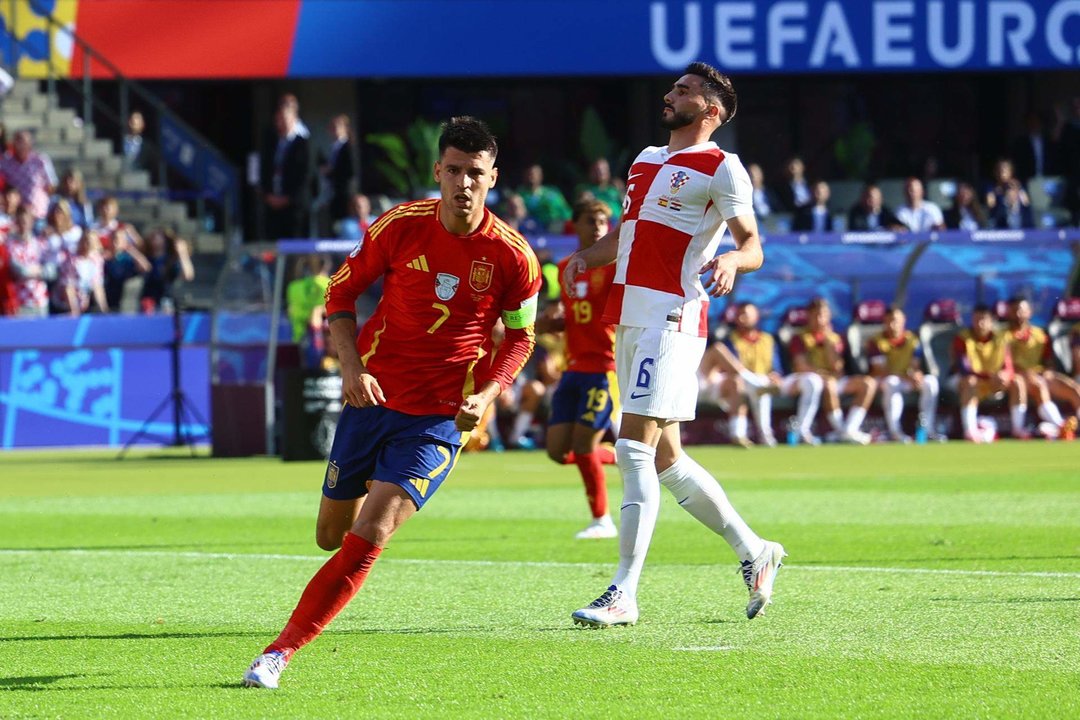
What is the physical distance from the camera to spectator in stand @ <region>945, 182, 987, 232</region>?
27.2m

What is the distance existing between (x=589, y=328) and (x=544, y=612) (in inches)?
168

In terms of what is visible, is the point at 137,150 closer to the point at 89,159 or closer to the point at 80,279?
the point at 89,159

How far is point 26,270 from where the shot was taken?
924 inches

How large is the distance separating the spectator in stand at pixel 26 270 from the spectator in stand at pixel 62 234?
0.98 feet

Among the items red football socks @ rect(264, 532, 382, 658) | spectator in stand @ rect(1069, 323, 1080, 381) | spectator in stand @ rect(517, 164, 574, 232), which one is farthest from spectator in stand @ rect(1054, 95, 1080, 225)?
red football socks @ rect(264, 532, 382, 658)

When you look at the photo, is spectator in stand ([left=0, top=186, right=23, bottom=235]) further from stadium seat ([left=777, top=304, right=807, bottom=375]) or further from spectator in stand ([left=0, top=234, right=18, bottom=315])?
stadium seat ([left=777, top=304, right=807, bottom=375])

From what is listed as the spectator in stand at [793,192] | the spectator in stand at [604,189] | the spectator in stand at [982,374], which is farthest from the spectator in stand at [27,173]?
the spectator in stand at [982,374]

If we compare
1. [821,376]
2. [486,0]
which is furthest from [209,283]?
[821,376]

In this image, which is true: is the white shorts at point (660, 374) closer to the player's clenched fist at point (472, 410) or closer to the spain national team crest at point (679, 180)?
the spain national team crest at point (679, 180)

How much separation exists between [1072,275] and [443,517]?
44.6 ft

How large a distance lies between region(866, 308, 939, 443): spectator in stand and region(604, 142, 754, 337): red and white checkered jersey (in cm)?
1580

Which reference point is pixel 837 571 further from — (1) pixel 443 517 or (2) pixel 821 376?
(2) pixel 821 376

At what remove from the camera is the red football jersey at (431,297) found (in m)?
7.01

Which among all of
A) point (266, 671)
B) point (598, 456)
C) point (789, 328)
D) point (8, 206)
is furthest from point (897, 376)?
point (266, 671)
